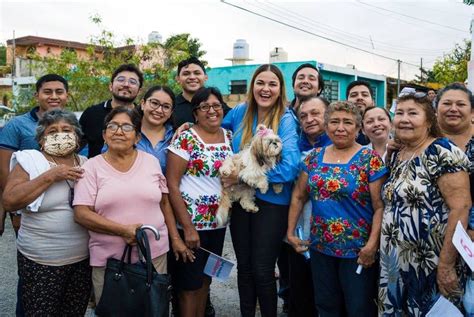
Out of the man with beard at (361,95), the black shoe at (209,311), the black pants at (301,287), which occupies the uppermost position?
the man with beard at (361,95)

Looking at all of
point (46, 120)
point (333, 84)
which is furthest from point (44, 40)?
point (46, 120)

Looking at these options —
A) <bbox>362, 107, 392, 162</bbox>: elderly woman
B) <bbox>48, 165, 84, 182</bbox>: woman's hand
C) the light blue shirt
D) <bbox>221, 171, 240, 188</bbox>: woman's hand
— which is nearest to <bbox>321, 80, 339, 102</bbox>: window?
<bbox>362, 107, 392, 162</bbox>: elderly woman

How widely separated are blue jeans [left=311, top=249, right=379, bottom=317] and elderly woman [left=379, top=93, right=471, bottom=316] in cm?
15

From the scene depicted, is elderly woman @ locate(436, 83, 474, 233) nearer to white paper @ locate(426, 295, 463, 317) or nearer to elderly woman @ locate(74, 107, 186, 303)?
white paper @ locate(426, 295, 463, 317)

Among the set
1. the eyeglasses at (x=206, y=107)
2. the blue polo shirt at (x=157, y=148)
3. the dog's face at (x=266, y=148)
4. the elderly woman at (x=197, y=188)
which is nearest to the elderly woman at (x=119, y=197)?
the elderly woman at (x=197, y=188)

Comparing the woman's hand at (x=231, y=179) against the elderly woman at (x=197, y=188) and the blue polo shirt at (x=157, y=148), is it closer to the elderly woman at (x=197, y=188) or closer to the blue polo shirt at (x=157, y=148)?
the elderly woman at (x=197, y=188)

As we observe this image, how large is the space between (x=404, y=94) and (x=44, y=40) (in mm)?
47693

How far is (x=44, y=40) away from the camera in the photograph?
44.8m

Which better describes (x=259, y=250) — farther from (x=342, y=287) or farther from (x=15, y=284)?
(x=15, y=284)

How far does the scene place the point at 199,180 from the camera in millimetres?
3834

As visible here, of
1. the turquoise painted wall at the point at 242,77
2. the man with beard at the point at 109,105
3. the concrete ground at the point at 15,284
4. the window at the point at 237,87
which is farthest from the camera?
the window at the point at 237,87

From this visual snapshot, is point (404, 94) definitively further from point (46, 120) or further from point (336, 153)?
point (46, 120)

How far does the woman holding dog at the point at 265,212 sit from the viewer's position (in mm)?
3723

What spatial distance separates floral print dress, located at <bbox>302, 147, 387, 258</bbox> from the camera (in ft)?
10.9
